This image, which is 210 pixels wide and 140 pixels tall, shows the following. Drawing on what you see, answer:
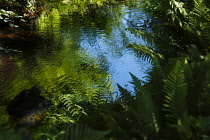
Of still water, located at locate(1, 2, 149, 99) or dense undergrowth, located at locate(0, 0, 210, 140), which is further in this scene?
still water, located at locate(1, 2, 149, 99)

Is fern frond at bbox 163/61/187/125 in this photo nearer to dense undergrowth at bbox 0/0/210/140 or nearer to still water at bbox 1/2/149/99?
dense undergrowth at bbox 0/0/210/140

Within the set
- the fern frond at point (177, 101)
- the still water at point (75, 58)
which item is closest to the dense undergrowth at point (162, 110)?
the fern frond at point (177, 101)

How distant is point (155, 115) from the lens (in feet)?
4.30

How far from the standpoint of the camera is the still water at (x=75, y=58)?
460 cm

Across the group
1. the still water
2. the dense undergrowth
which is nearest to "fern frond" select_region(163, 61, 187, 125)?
the dense undergrowth

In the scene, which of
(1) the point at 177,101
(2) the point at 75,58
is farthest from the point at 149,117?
(2) the point at 75,58

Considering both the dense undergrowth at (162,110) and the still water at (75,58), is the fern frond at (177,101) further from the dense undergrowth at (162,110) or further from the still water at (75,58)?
the still water at (75,58)

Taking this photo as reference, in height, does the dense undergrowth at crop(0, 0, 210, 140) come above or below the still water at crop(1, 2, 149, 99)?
above

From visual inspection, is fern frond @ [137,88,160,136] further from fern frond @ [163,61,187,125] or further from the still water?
the still water

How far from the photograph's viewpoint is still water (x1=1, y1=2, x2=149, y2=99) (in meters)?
4.60

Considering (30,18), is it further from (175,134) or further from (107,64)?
(175,134)

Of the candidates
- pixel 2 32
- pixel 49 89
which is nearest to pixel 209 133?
pixel 49 89

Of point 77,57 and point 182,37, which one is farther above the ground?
point 182,37

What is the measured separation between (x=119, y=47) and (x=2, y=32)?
4.66 meters
